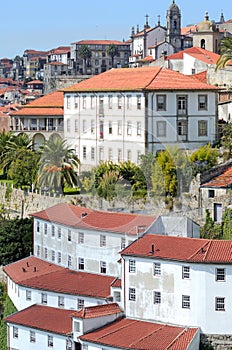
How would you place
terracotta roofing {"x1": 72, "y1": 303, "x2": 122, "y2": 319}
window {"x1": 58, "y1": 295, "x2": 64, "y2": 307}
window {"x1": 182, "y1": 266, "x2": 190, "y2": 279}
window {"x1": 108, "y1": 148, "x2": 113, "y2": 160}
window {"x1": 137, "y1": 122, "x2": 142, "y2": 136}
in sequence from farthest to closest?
1. window {"x1": 108, "y1": 148, "x2": 113, "y2": 160}
2. window {"x1": 137, "y1": 122, "x2": 142, "y2": 136}
3. window {"x1": 58, "y1": 295, "x2": 64, "y2": 307}
4. terracotta roofing {"x1": 72, "y1": 303, "x2": 122, "y2": 319}
5. window {"x1": 182, "y1": 266, "x2": 190, "y2": 279}

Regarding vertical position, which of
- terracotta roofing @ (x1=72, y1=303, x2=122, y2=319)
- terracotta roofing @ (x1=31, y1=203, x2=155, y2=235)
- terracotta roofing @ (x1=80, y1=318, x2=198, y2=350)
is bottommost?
terracotta roofing @ (x1=80, y1=318, x2=198, y2=350)

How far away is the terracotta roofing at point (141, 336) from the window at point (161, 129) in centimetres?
1705

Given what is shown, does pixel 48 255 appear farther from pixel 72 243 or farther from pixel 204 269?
pixel 204 269

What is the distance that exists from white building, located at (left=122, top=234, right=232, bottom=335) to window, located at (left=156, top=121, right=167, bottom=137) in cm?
1450

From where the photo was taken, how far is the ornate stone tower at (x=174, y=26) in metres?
119

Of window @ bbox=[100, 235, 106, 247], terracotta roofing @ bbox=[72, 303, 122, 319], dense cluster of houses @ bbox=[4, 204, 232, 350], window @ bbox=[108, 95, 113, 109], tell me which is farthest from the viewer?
window @ bbox=[108, 95, 113, 109]

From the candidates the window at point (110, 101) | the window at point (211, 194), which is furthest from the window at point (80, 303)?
the window at point (110, 101)

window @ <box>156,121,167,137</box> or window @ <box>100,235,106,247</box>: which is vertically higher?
window @ <box>156,121,167,137</box>

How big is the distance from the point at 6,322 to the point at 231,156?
49.8ft

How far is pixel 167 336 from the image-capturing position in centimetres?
3625

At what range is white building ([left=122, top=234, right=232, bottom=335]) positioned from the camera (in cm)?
3641

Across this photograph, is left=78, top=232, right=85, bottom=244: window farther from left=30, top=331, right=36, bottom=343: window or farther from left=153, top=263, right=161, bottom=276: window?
left=153, top=263, right=161, bottom=276: window

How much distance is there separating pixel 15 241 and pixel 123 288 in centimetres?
1355

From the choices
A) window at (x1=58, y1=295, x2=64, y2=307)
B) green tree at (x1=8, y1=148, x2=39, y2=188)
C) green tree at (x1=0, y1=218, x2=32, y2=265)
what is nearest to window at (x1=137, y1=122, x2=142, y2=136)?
green tree at (x1=8, y1=148, x2=39, y2=188)
